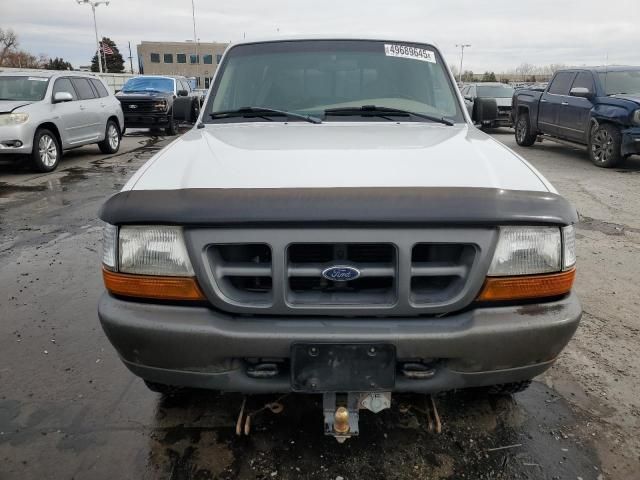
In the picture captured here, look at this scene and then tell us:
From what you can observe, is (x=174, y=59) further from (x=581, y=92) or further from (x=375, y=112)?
(x=375, y=112)

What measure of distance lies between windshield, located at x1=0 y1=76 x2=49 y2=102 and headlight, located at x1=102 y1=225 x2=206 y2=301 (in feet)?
29.1

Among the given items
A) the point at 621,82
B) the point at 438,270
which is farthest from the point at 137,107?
the point at 438,270

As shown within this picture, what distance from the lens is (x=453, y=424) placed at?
240 cm

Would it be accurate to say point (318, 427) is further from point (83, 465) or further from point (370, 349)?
point (83, 465)

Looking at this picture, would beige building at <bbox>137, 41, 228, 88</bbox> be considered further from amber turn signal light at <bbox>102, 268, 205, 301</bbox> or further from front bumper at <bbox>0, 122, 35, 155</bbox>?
amber turn signal light at <bbox>102, 268, 205, 301</bbox>

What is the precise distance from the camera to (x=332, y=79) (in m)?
3.16

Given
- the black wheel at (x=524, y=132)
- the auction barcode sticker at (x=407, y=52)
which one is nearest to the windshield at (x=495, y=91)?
the black wheel at (x=524, y=132)

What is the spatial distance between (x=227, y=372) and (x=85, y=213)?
5388mm

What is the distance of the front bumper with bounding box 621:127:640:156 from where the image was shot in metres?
8.83

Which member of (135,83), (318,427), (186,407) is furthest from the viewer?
(135,83)

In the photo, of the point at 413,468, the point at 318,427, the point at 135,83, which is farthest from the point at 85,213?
the point at 135,83

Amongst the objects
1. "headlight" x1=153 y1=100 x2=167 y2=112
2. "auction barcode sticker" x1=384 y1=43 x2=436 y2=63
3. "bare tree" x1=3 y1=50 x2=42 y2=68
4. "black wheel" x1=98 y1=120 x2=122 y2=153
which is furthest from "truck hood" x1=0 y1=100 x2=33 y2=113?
"bare tree" x1=3 y1=50 x2=42 y2=68

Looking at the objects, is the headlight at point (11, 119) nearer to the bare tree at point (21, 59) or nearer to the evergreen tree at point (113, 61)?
the bare tree at point (21, 59)

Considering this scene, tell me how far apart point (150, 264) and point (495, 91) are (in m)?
17.3
